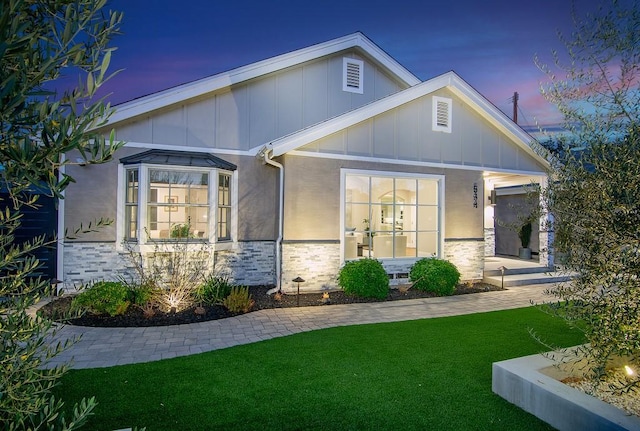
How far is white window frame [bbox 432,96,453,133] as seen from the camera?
10.6m

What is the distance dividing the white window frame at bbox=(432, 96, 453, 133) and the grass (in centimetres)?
651

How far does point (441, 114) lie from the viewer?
10719 mm

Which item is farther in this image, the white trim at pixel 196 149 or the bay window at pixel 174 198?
the white trim at pixel 196 149

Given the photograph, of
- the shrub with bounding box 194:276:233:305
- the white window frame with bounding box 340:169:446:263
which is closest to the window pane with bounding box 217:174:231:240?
the shrub with bounding box 194:276:233:305

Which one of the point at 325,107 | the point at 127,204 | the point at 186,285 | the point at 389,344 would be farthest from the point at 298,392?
the point at 325,107

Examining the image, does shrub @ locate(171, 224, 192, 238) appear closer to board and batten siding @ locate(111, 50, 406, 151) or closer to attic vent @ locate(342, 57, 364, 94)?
board and batten siding @ locate(111, 50, 406, 151)

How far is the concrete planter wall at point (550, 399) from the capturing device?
306 centimetres

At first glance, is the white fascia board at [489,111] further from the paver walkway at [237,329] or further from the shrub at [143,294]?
the shrub at [143,294]

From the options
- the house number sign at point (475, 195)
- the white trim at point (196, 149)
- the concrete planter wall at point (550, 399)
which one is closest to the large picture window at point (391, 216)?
the house number sign at point (475, 195)

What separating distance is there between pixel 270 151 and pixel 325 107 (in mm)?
3499

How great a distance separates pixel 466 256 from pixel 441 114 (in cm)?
439

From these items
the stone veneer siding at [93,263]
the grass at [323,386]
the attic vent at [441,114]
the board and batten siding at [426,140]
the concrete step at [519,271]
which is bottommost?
the grass at [323,386]

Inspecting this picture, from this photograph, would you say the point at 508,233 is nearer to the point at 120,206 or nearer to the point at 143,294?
the point at 143,294

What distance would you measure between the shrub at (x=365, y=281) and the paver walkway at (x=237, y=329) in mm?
379
